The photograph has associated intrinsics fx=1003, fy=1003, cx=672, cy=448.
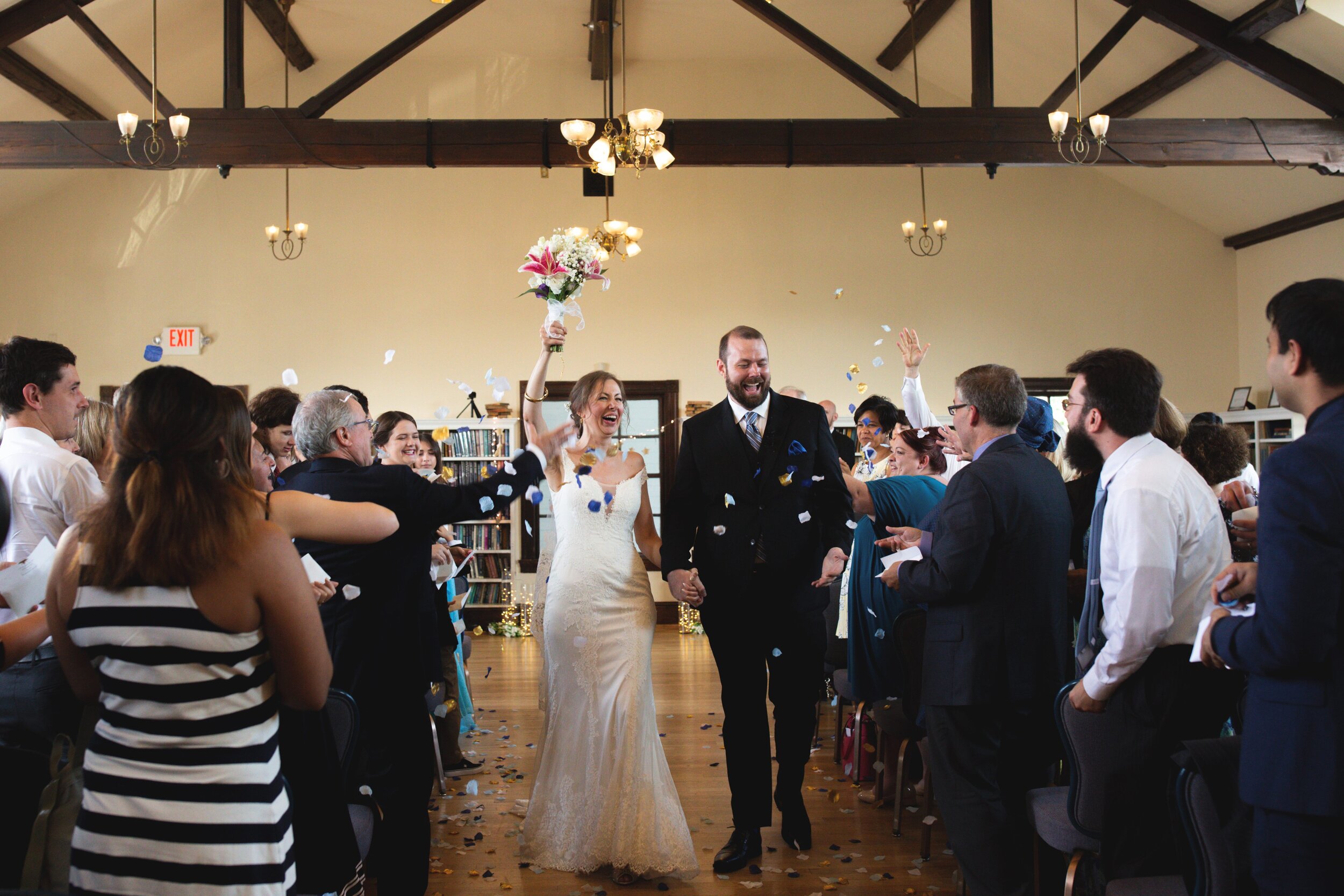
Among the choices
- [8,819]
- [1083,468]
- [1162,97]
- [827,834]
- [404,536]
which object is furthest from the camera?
[1162,97]

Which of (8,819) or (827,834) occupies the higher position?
(8,819)

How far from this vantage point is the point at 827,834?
4.13m

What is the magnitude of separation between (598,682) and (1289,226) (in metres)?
9.69

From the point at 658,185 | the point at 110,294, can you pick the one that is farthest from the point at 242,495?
the point at 110,294

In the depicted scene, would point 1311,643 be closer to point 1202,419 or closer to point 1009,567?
point 1009,567

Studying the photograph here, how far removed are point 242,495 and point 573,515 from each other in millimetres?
2163

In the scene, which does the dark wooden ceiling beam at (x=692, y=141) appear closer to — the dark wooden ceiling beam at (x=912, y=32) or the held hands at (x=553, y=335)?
the dark wooden ceiling beam at (x=912, y=32)

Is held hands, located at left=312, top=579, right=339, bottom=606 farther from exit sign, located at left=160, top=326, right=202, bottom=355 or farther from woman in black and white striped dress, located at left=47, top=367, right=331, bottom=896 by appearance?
exit sign, located at left=160, top=326, right=202, bottom=355

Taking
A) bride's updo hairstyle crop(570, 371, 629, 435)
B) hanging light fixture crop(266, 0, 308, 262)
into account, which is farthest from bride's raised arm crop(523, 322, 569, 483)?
hanging light fixture crop(266, 0, 308, 262)

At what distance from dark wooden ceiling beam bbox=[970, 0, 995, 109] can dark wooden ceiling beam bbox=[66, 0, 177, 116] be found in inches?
245

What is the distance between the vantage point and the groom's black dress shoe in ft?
12.1

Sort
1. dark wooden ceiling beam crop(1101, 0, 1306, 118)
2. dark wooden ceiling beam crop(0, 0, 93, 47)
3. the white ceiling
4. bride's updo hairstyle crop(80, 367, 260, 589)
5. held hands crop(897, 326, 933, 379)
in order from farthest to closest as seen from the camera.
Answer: the white ceiling
dark wooden ceiling beam crop(0, 0, 93, 47)
dark wooden ceiling beam crop(1101, 0, 1306, 118)
held hands crop(897, 326, 933, 379)
bride's updo hairstyle crop(80, 367, 260, 589)

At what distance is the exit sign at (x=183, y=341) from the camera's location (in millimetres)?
10531

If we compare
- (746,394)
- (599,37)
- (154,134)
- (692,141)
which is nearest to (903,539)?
(746,394)
